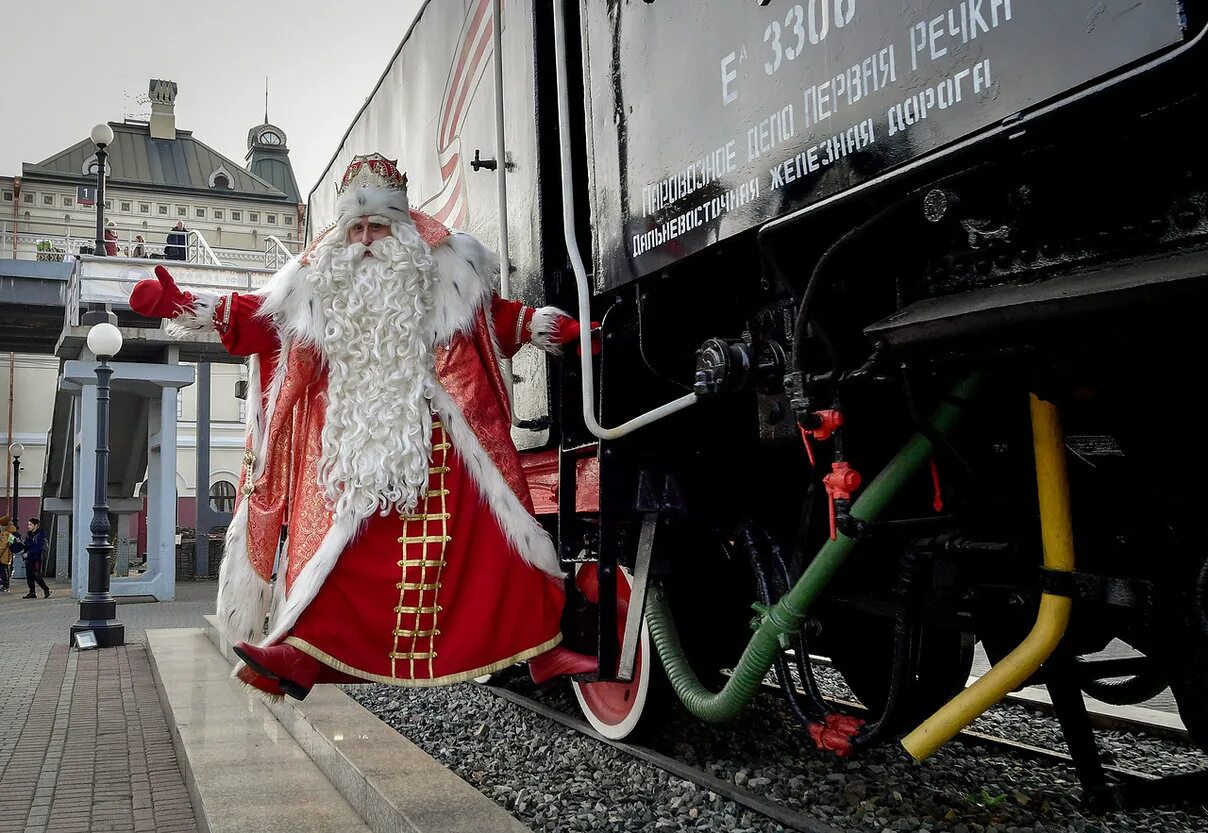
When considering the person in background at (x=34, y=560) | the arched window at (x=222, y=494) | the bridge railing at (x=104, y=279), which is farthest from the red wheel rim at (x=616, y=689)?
the arched window at (x=222, y=494)

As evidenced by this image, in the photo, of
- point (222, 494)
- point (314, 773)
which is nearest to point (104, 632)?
point (314, 773)

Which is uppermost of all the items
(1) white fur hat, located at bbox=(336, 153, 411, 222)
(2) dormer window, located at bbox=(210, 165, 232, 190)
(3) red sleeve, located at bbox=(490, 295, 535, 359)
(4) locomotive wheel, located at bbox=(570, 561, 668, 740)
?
(2) dormer window, located at bbox=(210, 165, 232, 190)

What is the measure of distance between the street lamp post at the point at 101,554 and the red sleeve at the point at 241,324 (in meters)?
7.13

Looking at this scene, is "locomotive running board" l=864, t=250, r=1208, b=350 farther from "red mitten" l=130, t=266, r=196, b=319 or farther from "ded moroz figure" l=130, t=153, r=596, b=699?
"red mitten" l=130, t=266, r=196, b=319

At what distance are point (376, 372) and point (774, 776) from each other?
1.96 meters

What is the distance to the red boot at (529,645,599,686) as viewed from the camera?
316cm

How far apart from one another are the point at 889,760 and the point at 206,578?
1898 centimetres

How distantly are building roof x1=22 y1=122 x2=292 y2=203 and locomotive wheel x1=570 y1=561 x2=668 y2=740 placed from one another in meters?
46.6

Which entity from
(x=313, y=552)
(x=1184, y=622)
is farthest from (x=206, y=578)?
(x=1184, y=622)

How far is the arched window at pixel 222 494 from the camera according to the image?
1468 inches

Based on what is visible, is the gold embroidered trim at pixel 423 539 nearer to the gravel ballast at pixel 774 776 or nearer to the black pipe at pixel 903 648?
the gravel ballast at pixel 774 776

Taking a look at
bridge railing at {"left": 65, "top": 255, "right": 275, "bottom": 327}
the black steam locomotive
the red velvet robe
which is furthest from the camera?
bridge railing at {"left": 65, "top": 255, "right": 275, "bottom": 327}

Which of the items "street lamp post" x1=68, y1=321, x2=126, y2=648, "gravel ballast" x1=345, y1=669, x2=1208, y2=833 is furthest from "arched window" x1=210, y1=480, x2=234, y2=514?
"gravel ballast" x1=345, y1=669, x2=1208, y2=833

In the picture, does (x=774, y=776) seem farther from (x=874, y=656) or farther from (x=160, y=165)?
(x=160, y=165)
